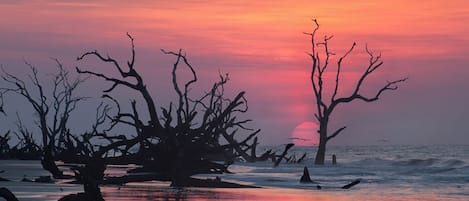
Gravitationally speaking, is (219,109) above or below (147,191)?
above

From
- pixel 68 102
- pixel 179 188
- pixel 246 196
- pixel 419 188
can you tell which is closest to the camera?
pixel 246 196

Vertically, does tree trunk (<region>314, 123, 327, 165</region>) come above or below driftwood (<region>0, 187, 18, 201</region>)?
above

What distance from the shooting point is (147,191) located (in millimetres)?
22516

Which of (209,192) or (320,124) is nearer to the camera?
(209,192)

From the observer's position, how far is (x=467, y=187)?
31.0 metres

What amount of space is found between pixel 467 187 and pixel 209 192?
11448mm

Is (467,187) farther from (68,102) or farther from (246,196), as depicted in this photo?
(68,102)

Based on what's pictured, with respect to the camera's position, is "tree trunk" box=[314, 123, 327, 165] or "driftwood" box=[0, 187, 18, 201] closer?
"driftwood" box=[0, 187, 18, 201]

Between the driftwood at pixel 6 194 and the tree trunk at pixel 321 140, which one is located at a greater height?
the tree trunk at pixel 321 140

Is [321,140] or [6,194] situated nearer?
[6,194]

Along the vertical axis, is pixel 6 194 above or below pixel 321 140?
below

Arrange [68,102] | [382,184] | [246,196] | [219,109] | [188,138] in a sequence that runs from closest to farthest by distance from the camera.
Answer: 1. [246,196]
2. [188,138]
3. [382,184]
4. [219,109]
5. [68,102]

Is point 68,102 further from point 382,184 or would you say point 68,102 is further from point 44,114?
point 382,184

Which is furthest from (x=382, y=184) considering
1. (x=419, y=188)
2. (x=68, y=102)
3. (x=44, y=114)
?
(x=68, y=102)
